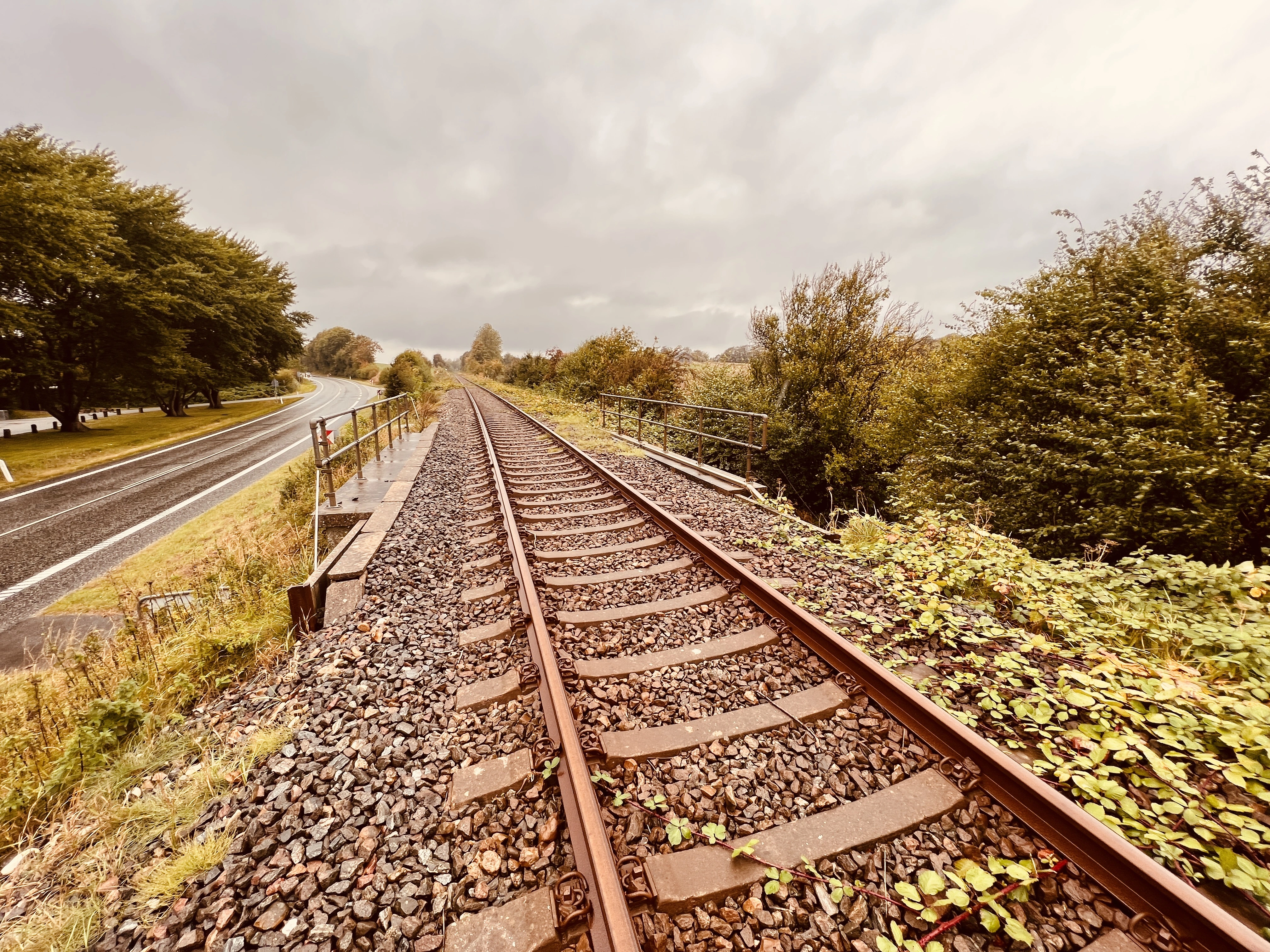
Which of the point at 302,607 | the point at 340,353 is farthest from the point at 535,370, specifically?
the point at 340,353

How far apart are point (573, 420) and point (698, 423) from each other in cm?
489

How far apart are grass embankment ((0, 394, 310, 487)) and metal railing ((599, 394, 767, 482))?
42.6 feet

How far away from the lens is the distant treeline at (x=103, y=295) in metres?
12.7

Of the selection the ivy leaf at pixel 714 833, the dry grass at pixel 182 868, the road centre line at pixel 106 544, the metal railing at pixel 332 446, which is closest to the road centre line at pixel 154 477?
the road centre line at pixel 106 544

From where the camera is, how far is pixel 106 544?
6.80 metres

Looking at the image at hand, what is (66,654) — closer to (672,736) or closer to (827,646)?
(672,736)

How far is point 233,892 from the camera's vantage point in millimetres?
1634

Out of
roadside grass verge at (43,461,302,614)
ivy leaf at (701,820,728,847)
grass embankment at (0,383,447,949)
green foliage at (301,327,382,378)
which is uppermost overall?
green foliage at (301,327,382,378)

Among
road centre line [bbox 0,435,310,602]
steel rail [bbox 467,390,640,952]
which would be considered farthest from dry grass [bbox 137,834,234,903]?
road centre line [bbox 0,435,310,602]

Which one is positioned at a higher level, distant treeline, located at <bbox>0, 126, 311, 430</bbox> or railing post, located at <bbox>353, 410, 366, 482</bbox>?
distant treeline, located at <bbox>0, 126, 311, 430</bbox>

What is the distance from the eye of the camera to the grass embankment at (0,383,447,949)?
5.55ft

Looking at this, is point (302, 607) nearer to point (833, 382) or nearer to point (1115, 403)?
point (1115, 403)

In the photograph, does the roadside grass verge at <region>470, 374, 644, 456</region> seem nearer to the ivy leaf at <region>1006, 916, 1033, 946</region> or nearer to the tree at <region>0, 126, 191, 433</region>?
the ivy leaf at <region>1006, 916, 1033, 946</region>

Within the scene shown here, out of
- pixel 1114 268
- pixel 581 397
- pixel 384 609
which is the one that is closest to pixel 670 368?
pixel 581 397
